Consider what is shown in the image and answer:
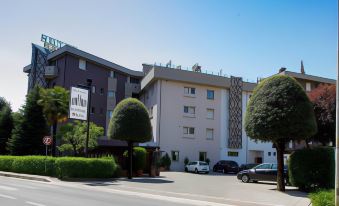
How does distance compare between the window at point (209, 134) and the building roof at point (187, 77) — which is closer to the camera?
the building roof at point (187, 77)

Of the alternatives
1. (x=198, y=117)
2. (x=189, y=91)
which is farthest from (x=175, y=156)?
(x=189, y=91)

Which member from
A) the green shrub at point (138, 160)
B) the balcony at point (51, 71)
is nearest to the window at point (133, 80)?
the balcony at point (51, 71)

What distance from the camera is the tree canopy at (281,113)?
67.3ft

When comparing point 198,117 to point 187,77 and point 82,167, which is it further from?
point 82,167

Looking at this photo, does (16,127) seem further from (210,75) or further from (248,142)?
(248,142)

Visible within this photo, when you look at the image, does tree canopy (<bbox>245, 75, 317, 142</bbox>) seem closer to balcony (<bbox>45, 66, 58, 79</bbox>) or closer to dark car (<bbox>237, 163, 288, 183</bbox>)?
dark car (<bbox>237, 163, 288, 183</bbox>)

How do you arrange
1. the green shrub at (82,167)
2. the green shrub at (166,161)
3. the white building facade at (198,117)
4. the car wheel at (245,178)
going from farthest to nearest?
the white building facade at (198,117) → the green shrub at (166,161) → the car wheel at (245,178) → the green shrub at (82,167)

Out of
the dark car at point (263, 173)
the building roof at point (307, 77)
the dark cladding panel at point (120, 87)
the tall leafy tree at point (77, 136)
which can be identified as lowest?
the dark car at point (263, 173)

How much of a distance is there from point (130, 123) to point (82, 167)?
4417 millimetres

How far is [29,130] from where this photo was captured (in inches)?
1528

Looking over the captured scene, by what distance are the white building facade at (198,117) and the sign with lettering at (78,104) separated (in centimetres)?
1761

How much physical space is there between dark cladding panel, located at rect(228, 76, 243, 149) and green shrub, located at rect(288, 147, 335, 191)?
27.8 m

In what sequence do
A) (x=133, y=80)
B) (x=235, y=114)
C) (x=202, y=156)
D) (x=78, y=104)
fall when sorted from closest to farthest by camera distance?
(x=78, y=104), (x=202, y=156), (x=235, y=114), (x=133, y=80)

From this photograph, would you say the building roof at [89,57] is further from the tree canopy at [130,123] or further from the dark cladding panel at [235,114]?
the tree canopy at [130,123]
